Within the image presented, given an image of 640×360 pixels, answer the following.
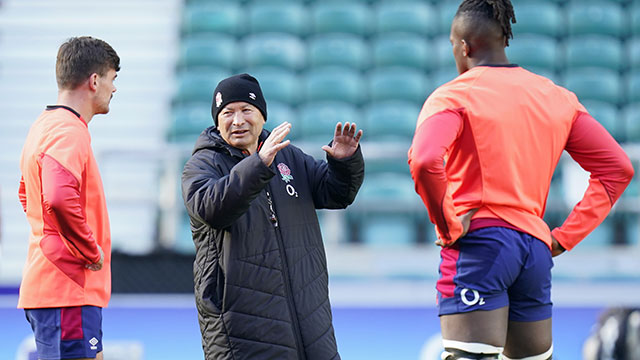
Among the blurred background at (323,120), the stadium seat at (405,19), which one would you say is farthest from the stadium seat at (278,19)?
the stadium seat at (405,19)

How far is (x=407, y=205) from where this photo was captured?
5426mm

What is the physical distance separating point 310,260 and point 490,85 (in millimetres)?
889

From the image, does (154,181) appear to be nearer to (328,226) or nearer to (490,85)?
(328,226)

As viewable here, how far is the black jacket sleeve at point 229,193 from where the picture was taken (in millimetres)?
2500

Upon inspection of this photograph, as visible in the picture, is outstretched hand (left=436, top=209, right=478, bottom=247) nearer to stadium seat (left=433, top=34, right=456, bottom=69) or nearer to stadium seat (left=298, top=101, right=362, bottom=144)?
stadium seat (left=298, top=101, right=362, bottom=144)

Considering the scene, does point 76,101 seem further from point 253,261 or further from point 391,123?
point 391,123

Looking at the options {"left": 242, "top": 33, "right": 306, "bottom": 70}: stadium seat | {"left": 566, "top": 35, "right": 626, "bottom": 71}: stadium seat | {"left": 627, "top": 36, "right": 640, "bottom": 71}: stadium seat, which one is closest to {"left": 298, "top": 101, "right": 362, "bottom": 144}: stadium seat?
{"left": 242, "top": 33, "right": 306, "bottom": 70}: stadium seat

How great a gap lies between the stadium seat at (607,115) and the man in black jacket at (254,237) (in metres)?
5.16

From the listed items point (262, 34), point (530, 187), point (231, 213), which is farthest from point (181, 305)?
point (262, 34)

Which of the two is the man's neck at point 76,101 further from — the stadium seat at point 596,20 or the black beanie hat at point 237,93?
the stadium seat at point 596,20

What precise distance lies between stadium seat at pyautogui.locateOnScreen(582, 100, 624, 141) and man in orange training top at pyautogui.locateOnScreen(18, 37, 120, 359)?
5.64 meters

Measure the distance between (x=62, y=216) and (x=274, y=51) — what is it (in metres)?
5.79

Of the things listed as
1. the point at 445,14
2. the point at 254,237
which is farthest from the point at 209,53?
the point at 254,237

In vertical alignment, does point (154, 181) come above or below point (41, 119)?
below
